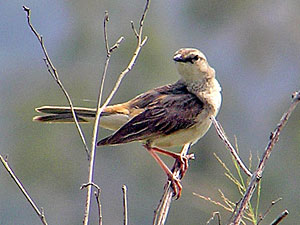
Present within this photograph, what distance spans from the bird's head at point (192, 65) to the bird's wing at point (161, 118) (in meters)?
0.11

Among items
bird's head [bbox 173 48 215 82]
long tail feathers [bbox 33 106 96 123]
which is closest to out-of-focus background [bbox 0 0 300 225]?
bird's head [bbox 173 48 215 82]

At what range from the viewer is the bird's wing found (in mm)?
4406

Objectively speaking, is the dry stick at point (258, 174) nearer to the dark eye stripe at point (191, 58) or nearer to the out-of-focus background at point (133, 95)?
the dark eye stripe at point (191, 58)

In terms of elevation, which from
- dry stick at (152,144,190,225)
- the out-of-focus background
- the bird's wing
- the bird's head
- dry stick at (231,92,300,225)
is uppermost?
dry stick at (231,92,300,225)

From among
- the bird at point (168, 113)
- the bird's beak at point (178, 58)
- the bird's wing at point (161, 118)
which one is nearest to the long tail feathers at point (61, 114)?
the bird at point (168, 113)

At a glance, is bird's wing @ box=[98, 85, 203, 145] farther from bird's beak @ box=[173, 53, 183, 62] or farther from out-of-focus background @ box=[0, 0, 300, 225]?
out-of-focus background @ box=[0, 0, 300, 225]

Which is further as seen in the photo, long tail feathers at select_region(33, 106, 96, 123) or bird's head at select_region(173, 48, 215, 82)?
bird's head at select_region(173, 48, 215, 82)

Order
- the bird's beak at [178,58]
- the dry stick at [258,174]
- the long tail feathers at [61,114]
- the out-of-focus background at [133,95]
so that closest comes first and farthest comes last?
1. the dry stick at [258,174]
2. the long tail feathers at [61,114]
3. the bird's beak at [178,58]
4. the out-of-focus background at [133,95]

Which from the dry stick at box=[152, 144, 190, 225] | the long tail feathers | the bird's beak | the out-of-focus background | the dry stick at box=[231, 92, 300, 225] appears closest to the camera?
the dry stick at box=[231, 92, 300, 225]

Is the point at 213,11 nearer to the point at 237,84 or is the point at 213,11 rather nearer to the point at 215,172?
the point at 237,84

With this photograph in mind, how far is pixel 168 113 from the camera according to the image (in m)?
4.48

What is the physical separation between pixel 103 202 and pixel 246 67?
10120 mm

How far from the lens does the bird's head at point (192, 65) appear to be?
14.9 feet

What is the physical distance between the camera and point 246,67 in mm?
24297
